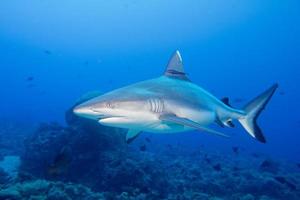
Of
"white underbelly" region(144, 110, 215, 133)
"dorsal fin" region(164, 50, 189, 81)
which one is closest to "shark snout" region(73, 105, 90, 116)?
"white underbelly" region(144, 110, 215, 133)

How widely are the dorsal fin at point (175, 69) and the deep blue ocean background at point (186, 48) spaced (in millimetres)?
75246

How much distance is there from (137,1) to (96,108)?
387 feet

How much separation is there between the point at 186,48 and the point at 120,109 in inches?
5509

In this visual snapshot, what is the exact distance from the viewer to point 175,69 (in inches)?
247

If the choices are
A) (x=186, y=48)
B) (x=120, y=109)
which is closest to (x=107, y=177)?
(x=120, y=109)

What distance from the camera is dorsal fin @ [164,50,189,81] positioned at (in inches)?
245

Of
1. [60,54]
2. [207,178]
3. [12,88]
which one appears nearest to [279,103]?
[60,54]

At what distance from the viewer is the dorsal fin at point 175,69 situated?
20.4 ft

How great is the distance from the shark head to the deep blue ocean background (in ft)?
252

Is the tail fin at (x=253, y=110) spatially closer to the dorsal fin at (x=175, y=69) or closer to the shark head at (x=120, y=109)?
the dorsal fin at (x=175, y=69)

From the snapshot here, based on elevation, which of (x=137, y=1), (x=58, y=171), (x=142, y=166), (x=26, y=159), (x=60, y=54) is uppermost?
(x=60, y=54)

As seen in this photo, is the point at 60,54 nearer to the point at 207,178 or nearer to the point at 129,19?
the point at 129,19

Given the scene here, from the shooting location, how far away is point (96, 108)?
4.32 m

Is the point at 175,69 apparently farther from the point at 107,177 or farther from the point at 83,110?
the point at 107,177
